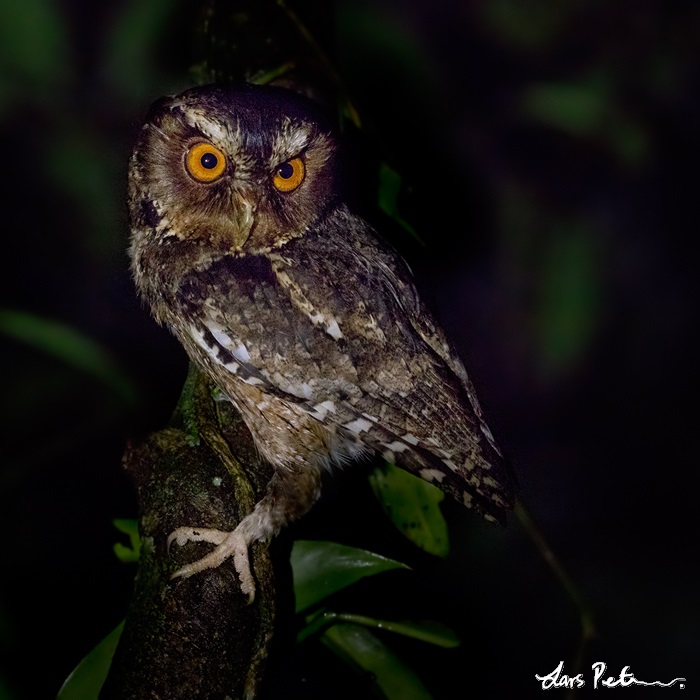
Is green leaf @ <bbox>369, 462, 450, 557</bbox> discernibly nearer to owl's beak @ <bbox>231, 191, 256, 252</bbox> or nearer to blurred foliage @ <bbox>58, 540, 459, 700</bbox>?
blurred foliage @ <bbox>58, 540, 459, 700</bbox>

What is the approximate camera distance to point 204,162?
3.38ft

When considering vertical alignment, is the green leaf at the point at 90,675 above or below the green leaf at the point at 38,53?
below

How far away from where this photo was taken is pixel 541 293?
2205mm

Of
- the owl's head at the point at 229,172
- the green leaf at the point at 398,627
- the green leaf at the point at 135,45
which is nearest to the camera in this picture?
the owl's head at the point at 229,172

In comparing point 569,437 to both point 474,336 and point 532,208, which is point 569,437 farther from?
point 532,208

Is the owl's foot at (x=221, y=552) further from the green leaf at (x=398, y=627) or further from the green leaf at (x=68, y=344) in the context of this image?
the green leaf at (x=68, y=344)

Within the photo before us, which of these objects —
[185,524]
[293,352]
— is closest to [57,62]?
[293,352]

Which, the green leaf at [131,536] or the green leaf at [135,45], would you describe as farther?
the green leaf at [135,45]

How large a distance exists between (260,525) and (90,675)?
39cm

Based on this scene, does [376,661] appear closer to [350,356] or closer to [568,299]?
[350,356]

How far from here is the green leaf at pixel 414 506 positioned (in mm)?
1256

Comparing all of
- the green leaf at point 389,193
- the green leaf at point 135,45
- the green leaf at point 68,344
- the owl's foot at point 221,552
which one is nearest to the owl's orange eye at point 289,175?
the green leaf at point 389,193

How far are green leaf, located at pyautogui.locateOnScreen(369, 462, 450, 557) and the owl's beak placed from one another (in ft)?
1.82

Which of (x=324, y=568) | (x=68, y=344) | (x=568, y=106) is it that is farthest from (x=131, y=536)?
(x=568, y=106)
